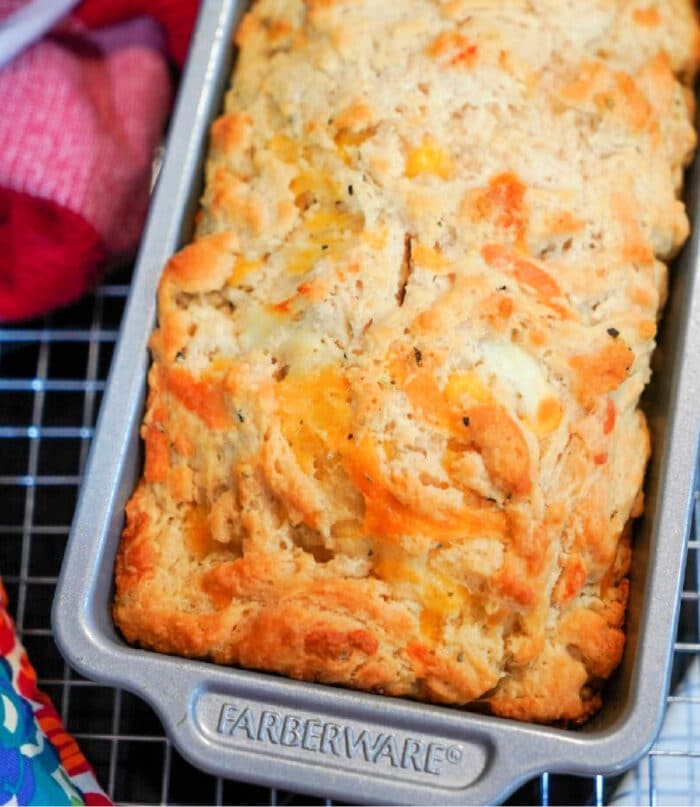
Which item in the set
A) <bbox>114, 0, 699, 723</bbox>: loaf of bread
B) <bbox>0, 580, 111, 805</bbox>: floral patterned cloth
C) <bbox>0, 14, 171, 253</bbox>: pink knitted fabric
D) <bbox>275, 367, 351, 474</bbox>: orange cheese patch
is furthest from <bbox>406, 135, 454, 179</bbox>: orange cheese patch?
<bbox>0, 580, 111, 805</bbox>: floral patterned cloth

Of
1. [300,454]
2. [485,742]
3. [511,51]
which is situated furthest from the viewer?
[511,51]

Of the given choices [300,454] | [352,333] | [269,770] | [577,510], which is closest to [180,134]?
[352,333]

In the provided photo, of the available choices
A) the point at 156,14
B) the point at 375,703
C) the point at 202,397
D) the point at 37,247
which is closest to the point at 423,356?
the point at 202,397

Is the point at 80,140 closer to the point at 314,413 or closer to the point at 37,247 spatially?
the point at 37,247

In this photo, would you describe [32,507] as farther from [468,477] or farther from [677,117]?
[677,117]

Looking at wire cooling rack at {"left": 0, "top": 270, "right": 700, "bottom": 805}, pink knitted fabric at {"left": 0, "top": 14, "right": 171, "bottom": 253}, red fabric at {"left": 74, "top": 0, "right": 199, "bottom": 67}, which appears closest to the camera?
wire cooling rack at {"left": 0, "top": 270, "right": 700, "bottom": 805}

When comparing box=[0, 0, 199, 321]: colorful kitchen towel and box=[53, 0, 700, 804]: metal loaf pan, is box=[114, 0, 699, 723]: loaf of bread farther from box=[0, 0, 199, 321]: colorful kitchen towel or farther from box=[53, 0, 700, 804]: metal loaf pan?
box=[0, 0, 199, 321]: colorful kitchen towel
